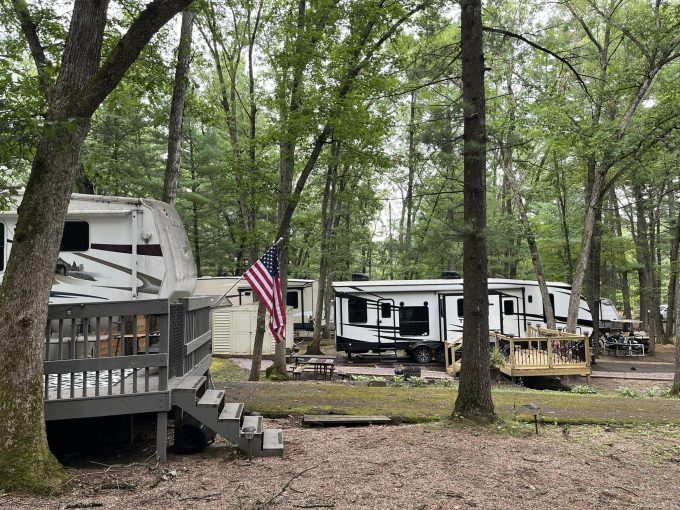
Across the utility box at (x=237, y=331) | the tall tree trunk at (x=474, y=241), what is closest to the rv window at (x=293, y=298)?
the utility box at (x=237, y=331)

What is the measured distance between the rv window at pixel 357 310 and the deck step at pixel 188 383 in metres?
12.5

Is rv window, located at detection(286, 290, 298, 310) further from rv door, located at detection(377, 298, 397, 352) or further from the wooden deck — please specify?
the wooden deck

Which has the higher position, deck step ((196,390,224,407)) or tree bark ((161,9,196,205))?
tree bark ((161,9,196,205))

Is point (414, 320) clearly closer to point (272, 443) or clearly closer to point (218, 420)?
point (272, 443)

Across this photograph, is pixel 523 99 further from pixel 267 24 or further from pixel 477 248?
pixel 477 248

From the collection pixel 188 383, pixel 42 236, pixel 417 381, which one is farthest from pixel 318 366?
pixel 42 236

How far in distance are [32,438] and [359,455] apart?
2.78m

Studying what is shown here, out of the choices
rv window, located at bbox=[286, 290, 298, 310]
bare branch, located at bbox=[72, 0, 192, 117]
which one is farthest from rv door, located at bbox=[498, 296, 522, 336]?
bare branch, located at bbox=[72, 0, 192, 117]

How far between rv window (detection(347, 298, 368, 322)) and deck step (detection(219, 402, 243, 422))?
40.5 ft

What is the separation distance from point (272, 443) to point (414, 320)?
13084mm

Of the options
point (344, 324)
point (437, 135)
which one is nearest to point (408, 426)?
point (437, 135)

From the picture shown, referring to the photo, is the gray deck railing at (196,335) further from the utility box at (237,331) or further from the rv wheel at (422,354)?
the rv wheel at (422,354)

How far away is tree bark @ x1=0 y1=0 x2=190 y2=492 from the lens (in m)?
3.90

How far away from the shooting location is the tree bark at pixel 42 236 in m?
3.90
